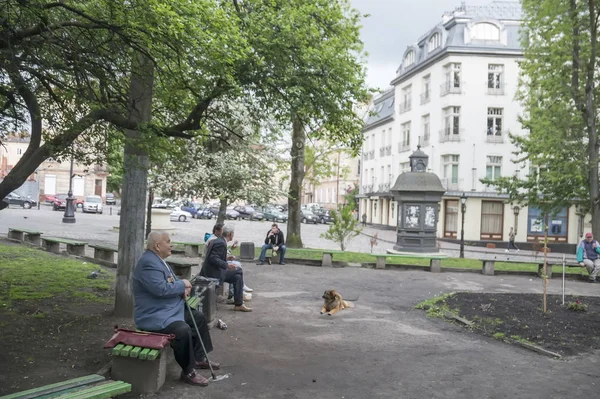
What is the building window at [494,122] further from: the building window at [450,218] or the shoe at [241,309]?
the shoe at [241,309]

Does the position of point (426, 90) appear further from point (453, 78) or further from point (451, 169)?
point (451, 169)

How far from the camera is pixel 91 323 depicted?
8.38m

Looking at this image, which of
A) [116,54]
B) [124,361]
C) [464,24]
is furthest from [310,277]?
[464,24]

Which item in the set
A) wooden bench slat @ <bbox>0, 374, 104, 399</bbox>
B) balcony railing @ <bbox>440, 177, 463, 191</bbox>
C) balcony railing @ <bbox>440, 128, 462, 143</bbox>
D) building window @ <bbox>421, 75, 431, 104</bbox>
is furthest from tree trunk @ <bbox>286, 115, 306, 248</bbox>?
building window @ <bbox>421, 75, 431, 104</bbox>

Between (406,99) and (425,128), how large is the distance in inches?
224

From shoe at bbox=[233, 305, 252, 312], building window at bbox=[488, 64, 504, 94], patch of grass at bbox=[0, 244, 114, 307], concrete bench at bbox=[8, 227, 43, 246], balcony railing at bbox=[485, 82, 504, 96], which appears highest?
building window at bbox=[488, 64, 504, 94]

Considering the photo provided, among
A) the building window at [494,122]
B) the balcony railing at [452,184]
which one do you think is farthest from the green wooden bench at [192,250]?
the building window at [494,122]

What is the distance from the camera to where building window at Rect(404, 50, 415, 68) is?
52375mm

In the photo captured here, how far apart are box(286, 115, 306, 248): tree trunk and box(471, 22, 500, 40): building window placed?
85.1ft

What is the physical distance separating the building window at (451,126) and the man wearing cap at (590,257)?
1063 inches

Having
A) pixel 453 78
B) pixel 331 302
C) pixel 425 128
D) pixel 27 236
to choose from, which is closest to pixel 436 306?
pixel 331 302

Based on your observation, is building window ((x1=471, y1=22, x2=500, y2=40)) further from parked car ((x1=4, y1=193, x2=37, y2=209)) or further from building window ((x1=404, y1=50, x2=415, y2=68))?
parked car ((x1=4, y1=193, x2=37, y2=209))

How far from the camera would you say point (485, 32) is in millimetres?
44312

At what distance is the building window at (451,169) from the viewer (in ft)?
145
